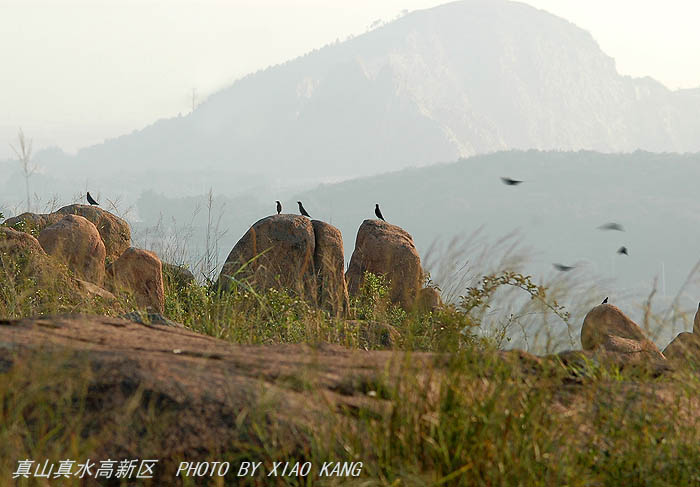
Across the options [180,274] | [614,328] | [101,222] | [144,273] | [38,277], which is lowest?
[614,328]

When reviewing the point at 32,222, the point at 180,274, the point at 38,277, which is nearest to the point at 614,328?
the point at 180,274

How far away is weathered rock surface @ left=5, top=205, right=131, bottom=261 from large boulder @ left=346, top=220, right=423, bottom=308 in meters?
3.00

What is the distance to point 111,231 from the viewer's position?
31.0ft

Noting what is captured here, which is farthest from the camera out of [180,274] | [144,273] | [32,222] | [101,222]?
[101,222]

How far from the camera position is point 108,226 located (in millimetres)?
9438

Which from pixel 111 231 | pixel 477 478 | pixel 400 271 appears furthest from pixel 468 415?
pixel 111 231

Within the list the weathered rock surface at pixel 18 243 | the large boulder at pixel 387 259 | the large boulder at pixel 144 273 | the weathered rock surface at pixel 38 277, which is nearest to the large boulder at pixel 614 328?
the large boulder at pixel 387 259

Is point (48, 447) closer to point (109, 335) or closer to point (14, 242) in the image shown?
point (109, 335)

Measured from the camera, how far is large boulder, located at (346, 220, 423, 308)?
29.1ft

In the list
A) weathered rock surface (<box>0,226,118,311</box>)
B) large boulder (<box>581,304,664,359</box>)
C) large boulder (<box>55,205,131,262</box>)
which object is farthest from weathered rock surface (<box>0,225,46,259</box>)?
large boulder (<box>581,304,664,359</box>)

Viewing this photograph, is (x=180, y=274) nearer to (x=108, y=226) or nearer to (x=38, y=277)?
(x=108, y=226)

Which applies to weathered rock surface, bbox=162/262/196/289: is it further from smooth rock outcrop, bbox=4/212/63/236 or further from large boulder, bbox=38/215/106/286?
smooth rock outcrop, bbox=4/212/63/236

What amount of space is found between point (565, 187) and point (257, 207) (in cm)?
5117

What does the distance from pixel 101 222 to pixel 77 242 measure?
142 cm
